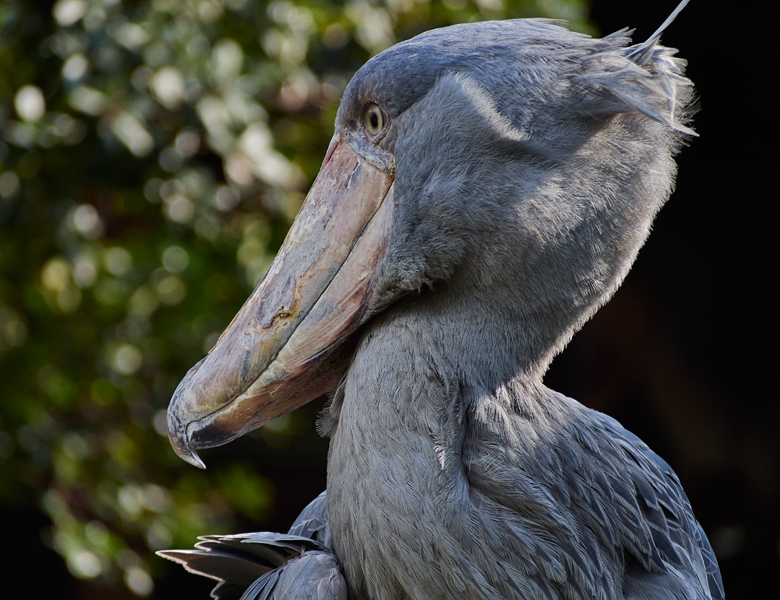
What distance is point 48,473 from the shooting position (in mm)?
3119

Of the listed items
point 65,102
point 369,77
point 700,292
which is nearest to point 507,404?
point 369,77

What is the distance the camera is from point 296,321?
1.43 meters

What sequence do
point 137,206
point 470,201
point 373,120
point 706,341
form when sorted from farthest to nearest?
point 706,341 → point 137,206 → point 373,120 → point 470,201

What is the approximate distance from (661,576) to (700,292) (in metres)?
4.03

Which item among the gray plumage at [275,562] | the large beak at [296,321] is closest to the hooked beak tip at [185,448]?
the large beak at [296,321]

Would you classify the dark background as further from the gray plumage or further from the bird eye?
the bird eye

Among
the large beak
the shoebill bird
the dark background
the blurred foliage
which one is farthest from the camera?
the dark background

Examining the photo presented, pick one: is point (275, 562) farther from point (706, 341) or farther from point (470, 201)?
point (706, 341)

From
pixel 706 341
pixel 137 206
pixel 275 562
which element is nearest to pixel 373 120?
pixel 275 562

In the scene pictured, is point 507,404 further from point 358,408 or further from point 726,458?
point 726,458

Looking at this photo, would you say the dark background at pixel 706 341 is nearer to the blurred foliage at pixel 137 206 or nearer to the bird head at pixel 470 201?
the blurred foliage at pixel 137 206

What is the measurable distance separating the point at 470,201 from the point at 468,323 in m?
0.17

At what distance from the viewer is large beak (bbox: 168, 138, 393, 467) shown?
143 cm

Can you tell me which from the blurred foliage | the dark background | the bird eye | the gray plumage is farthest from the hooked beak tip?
the dark background
